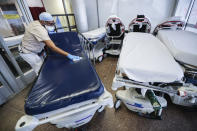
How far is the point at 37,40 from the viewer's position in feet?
4.79

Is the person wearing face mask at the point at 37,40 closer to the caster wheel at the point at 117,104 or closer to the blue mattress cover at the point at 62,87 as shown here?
the blue mattress cover at the point at 62,87

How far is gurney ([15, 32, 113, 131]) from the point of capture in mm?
687

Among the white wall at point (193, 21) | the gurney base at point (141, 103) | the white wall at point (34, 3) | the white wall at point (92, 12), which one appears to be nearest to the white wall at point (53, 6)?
the white wall at point (34, 3)

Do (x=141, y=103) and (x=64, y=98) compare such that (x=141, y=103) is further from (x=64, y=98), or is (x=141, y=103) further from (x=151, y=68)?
(x=64, y=98)

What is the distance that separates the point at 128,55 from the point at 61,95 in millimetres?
811

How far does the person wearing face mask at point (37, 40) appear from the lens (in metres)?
1.22

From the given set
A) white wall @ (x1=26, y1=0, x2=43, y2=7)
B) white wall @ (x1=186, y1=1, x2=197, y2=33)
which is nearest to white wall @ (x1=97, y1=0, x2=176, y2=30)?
white wall @ (x1=186, y1=1, x2=197, y2=33)

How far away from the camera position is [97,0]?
333cm

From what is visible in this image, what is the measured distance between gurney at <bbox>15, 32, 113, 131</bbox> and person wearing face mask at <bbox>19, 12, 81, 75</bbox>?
403 millimetres

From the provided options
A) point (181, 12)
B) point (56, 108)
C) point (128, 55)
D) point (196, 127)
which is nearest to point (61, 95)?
point (56, 108)

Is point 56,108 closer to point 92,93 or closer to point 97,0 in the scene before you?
point 92,93

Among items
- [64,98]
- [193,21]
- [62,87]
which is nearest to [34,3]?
[62,87]

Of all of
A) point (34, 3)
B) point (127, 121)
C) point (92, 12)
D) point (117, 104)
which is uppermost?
point (34, 3)

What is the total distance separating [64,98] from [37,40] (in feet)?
4.02
